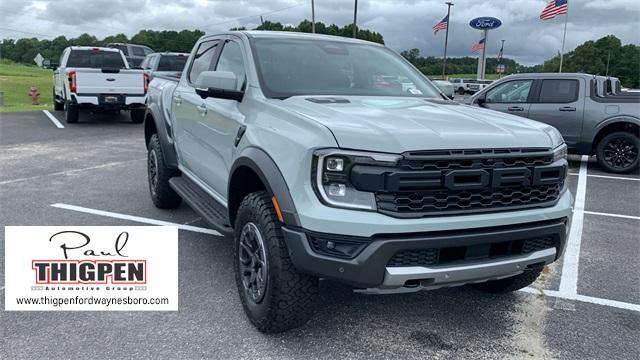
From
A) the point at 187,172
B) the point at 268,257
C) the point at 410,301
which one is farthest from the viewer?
the point at 187,172

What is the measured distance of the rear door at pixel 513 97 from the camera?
1019cm

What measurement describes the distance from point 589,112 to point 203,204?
791 cm

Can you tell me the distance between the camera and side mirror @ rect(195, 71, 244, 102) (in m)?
3.55

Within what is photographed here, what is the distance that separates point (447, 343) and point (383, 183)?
125 centimetres

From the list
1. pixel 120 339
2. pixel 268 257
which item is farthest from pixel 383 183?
pixel 120 339

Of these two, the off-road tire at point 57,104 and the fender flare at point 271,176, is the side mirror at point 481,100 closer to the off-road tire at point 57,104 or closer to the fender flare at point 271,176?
the fender flare at point 271,176

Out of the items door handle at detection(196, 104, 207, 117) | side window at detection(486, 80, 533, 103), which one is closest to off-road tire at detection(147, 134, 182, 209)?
door handle at detection(196, 104, 207, 117)

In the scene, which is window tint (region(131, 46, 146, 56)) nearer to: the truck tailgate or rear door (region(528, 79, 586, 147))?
the truck tailgate

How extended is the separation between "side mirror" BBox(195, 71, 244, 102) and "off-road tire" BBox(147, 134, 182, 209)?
6.88 ft

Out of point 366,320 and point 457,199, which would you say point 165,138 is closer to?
point 366,320

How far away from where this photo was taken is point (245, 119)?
3.60m

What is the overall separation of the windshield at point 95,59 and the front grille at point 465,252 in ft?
46.4

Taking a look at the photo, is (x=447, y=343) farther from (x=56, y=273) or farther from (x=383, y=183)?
(x=56, y=273)

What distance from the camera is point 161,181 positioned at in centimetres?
572
